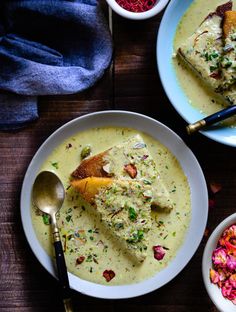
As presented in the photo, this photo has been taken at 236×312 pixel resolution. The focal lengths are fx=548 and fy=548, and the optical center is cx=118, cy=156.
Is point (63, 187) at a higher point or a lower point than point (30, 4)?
lower

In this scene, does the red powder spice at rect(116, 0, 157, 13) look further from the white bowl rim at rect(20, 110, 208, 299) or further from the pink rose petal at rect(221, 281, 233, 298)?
the pink rose petal at rect(221, 281, 233, 298)

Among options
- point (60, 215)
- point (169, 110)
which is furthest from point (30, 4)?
point (60, 215)

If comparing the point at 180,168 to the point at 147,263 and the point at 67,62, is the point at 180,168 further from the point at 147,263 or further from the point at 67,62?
the point at 67,62

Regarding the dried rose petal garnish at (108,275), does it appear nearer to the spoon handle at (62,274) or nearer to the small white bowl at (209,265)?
the spoon handle at (62,274)

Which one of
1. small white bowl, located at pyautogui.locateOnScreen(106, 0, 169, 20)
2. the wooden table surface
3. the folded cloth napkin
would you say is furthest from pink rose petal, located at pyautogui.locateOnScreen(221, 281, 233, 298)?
small white bowl, located at pyautogui.locateOnScreen(106, 0, 169, 20)

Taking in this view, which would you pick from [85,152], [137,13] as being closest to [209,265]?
[85,152]

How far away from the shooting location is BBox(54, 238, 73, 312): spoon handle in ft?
5.74

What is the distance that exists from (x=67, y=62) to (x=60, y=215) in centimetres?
53

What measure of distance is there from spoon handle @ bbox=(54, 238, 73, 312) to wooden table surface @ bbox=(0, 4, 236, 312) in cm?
9

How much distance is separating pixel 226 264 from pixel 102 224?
1.40ft

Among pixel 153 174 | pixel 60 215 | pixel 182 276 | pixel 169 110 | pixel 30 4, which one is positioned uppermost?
pixel 30 4

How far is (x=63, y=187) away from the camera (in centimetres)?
182

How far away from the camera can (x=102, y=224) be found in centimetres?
183

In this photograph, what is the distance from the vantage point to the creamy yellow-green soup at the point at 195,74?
6.08 ft
